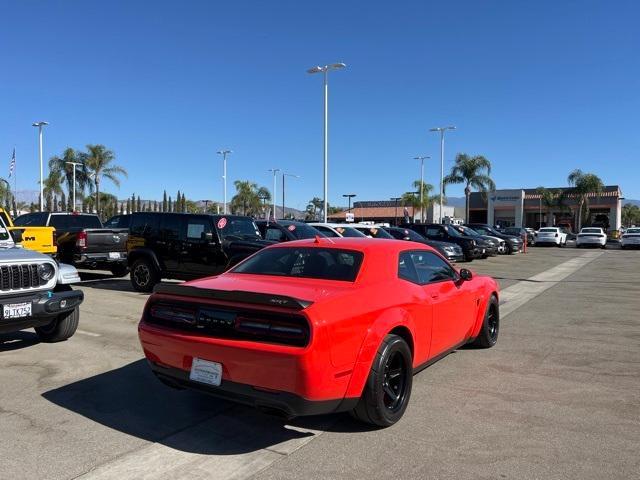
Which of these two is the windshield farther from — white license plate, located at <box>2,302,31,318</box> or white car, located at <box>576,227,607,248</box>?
white car, located at <box>576,227,607,248</box>

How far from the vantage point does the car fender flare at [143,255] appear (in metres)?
11.6

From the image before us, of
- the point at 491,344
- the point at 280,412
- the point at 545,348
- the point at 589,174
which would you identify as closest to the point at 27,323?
the point at 280,412

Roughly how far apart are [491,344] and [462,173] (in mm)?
50795

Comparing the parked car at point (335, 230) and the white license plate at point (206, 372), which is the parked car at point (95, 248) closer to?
the parked car at point (335, 230)

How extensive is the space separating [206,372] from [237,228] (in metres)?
7.98

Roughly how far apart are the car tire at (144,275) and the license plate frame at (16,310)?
5.75 metres

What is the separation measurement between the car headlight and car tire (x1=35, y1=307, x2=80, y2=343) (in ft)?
2.01

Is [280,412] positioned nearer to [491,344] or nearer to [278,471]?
[278,471]

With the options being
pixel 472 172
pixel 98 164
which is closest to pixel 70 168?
pixel 98 164

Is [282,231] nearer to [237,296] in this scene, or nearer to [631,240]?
[237,296]

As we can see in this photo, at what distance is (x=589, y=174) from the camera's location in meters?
60.0

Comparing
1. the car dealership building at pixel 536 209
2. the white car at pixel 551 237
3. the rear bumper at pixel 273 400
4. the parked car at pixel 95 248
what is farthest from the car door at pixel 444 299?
the car dealership building at pixel 536 209

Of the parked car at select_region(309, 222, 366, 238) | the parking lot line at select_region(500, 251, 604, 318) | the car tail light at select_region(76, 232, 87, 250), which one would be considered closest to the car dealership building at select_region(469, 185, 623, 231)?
the parking lot line at select_region(500, 251, 604, 318)

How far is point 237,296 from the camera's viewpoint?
382 cm
